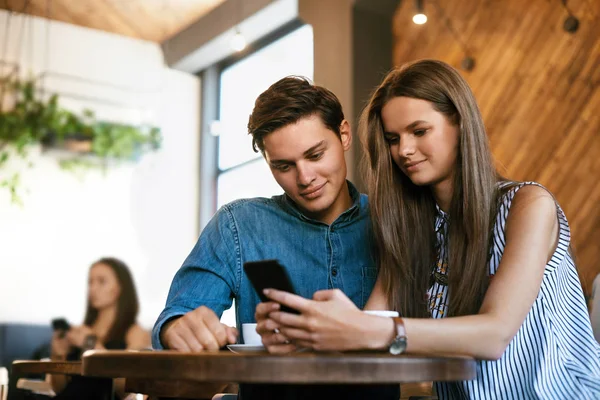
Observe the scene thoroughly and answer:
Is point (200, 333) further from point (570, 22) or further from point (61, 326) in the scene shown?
point (61, 326)

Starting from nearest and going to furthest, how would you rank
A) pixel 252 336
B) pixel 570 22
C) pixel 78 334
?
pixel 252 336
pixel 570 22
pixel 78 334

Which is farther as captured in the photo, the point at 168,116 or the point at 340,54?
the point at 168,116

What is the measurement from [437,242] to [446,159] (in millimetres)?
213

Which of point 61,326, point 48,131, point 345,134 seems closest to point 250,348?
point 345,134

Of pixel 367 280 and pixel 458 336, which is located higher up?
pixel 367 280

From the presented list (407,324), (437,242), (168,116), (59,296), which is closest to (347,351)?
(407,324)

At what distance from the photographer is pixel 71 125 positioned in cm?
663

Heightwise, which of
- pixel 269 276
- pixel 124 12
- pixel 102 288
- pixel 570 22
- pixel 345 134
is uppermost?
pixel 124 12

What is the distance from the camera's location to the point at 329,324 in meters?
1.12

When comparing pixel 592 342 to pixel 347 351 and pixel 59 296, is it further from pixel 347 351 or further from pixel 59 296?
pixel 59 296

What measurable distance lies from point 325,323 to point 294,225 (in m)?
0.85

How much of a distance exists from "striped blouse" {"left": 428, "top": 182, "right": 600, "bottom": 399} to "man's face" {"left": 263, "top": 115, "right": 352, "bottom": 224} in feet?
1.55

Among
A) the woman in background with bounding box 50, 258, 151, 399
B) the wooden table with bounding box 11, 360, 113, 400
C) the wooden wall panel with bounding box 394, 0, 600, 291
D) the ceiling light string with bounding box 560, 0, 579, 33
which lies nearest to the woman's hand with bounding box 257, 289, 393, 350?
the wooden table with bounding box 11, 360, 113, 400

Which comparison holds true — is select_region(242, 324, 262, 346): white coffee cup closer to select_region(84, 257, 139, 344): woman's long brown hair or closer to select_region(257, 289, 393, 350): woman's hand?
select_region(257, 289, 393, 350): woman's hand
